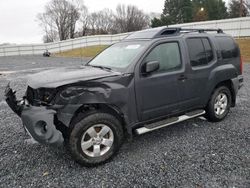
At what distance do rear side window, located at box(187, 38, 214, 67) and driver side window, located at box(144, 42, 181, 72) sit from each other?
1.08 ft

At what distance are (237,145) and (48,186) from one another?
2.99 m

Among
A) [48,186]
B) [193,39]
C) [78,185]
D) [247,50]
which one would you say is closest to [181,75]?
[193,39]

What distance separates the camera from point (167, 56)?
380 cm

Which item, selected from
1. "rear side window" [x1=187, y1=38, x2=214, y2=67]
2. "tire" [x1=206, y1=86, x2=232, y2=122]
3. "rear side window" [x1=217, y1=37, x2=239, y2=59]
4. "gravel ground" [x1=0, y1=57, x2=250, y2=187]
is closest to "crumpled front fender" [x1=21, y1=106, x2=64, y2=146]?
"gravel ground" [x1=0, y1=57, x2=250, y2=187]

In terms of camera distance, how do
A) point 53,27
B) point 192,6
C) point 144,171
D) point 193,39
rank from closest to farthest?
1. point 144,171
2. point 193,39
3. point 192,6
4. point 53,27

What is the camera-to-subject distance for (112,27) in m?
67.8

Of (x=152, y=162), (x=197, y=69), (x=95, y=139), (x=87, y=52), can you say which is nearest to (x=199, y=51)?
(x=197, y=69)

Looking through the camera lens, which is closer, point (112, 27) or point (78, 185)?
point (78, 185)

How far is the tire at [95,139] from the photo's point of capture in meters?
3.01

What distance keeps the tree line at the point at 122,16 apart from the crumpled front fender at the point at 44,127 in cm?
4502

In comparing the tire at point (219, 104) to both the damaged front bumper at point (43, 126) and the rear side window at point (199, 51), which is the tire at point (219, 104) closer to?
the rear side window at point (199, 51)

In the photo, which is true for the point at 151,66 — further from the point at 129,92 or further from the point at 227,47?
the point at 227,47

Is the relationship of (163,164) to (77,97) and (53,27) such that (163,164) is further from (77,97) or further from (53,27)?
(53,27)

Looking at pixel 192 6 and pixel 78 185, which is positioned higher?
A: pixel 192 6
